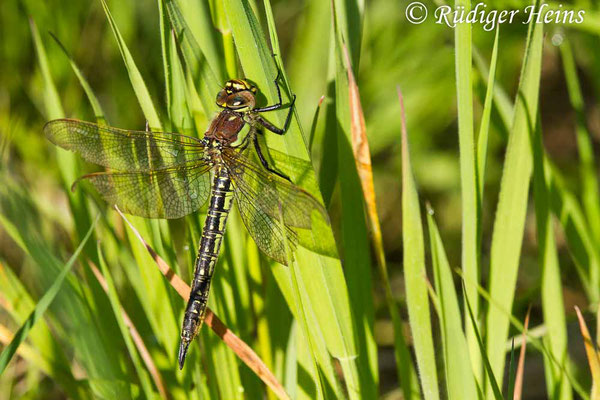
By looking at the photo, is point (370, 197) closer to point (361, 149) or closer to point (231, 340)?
point (361, 149)

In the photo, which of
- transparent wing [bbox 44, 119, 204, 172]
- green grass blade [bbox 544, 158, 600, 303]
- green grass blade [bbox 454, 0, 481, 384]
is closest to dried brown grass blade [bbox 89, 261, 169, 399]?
transparent wing [bbox 44, 119, 204, 172]

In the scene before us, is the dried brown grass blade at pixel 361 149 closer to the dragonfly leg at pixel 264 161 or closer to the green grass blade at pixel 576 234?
the dragonfly leg at pixel 264 161

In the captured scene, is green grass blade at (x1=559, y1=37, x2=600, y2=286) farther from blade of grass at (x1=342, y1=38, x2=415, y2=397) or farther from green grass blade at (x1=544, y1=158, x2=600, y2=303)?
blade of grass at (x1=342, y1=38, x2=415, y2=397)

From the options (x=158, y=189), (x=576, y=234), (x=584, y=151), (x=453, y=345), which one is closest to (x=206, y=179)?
(x=158, y=189)

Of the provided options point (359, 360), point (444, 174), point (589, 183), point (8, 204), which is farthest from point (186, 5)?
point (444, 174)

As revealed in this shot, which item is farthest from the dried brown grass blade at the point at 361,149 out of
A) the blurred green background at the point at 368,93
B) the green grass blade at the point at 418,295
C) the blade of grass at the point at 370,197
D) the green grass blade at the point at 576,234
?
the blurred green background at the point at 368,93

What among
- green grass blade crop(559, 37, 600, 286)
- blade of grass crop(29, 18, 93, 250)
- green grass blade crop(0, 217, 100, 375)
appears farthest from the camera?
green grass blade crop(559, 37, 600, 286)
